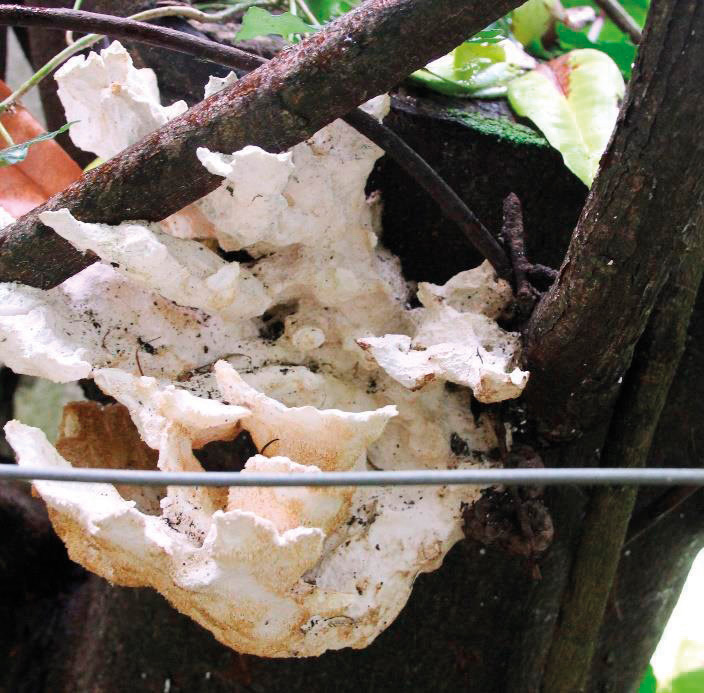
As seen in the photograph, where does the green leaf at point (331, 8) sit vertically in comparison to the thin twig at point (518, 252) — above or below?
above

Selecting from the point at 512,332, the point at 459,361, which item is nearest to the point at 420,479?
the point at 459,361

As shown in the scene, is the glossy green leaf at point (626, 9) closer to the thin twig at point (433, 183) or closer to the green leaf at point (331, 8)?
the green leaf at point (331, 8)

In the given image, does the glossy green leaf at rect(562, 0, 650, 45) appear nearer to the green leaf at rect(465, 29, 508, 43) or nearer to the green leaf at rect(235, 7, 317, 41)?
the green leaf at rect(465, 29, 508, 43)

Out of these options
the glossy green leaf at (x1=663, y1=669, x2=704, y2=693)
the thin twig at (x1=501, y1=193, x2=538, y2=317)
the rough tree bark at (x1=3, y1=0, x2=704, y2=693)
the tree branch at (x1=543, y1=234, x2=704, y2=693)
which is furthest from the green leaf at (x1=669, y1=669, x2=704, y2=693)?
the thin twig at (x1=501, y1=193, x2=538, y2=317)

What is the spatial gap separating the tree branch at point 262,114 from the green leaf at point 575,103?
309 mm

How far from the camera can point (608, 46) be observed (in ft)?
3.89

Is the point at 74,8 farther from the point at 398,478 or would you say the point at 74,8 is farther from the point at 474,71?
the point at 398,478

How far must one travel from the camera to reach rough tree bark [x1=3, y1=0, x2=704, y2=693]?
669mm

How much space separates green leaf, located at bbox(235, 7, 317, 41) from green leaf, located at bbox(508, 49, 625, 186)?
1.02ft

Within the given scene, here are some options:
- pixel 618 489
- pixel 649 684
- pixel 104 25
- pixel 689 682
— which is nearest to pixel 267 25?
pixel 104 25

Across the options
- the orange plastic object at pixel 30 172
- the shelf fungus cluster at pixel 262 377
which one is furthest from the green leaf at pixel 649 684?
the orange plastic object at pixel 30 172

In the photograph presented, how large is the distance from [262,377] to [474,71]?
0.50 meters

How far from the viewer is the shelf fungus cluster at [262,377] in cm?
69

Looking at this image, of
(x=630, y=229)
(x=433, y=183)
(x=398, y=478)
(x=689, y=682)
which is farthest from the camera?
(x=689, y=682)
